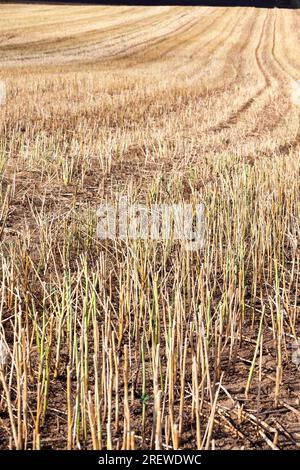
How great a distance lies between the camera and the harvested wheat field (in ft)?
7.82

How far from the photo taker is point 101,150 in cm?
705

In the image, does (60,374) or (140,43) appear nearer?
(60,374)

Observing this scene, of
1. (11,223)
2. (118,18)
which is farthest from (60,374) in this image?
(118,18)

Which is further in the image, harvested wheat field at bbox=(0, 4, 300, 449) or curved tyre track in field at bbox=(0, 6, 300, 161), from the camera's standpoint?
curved tyre track in field at bbox=(0, 6, 300, 161)

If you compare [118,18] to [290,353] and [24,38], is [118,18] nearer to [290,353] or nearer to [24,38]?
[24,38]

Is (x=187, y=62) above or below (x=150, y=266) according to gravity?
above

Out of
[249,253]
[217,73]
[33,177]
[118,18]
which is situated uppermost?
[118,18]

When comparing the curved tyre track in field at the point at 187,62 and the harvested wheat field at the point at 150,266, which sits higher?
the curved tyre track in field at the point at 187,62

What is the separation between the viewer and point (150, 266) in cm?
329

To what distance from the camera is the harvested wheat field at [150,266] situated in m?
2.38

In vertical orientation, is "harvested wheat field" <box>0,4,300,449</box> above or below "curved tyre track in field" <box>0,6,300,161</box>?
below

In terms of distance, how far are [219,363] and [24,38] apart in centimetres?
2161

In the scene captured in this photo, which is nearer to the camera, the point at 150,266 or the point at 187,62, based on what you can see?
the point at 150,266
